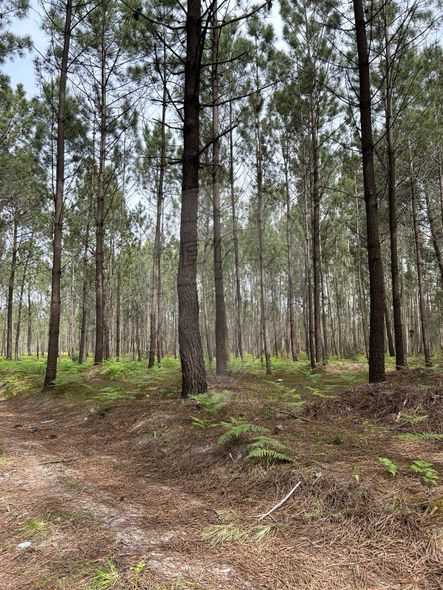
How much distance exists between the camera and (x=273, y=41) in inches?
479

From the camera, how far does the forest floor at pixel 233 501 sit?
A: 1904 millimetres

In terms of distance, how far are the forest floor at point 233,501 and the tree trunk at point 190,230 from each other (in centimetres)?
74

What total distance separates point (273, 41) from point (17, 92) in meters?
10.7

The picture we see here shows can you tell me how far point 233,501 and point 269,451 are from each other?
51 cm

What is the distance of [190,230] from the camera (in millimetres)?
6254

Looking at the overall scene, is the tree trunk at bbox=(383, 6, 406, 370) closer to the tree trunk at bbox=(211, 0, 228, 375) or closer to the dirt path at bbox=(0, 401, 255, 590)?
the tree trunk at bbox=(211, 0, 228, 375)

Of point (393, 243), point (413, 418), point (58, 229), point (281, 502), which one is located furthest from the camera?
point (393, 243)

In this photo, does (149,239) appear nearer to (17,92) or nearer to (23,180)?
(23,180)

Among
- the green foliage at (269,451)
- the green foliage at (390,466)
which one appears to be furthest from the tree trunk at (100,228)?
the green foliage at (390,466)

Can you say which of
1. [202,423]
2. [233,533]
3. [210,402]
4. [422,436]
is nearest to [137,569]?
[233,533]

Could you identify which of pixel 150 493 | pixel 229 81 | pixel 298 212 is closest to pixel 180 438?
pixel 150 493

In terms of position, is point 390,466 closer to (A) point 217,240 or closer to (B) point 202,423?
(B) point 202,423

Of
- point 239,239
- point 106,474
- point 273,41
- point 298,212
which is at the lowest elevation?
point 106,474

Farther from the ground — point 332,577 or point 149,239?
point 149,239
